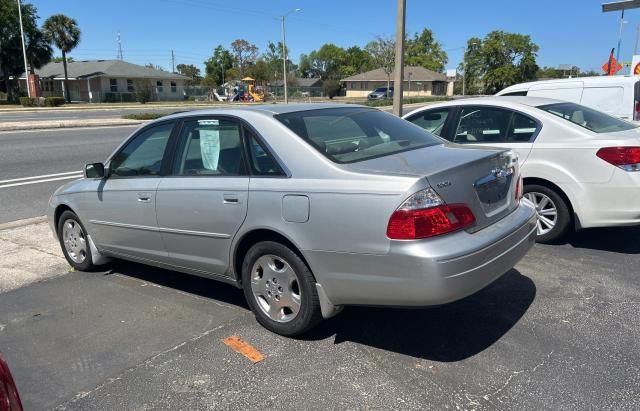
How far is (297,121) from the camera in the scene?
156 inches

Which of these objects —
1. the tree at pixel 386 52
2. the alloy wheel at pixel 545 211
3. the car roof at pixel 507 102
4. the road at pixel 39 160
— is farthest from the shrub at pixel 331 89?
the alloy wheel at pixel 545 211

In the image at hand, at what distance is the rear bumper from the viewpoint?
3072 millimetres

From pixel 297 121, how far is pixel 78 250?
2.96m

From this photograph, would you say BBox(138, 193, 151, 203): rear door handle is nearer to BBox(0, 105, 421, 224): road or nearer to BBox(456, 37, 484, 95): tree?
BBox(0, 105, 421, 224): road

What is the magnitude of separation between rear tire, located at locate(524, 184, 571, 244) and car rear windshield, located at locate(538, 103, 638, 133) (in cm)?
82

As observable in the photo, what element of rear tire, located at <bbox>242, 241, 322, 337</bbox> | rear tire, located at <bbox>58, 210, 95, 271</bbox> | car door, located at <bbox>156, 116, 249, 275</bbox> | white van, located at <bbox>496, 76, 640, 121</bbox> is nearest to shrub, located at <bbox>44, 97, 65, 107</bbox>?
white van, located at <bbox>496, 76, 640, 121</bbox>

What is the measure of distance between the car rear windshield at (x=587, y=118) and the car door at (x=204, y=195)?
3839mm

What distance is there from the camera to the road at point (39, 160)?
864cm

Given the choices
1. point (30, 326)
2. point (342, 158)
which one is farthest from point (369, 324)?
point (30, 326)

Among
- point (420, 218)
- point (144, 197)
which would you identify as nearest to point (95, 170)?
point (144, 197)

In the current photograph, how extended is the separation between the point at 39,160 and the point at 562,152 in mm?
12223

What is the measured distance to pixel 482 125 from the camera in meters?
6.30

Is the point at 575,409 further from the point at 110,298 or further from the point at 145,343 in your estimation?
the point at 110,298

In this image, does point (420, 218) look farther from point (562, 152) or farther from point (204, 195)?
point (562, 152)
